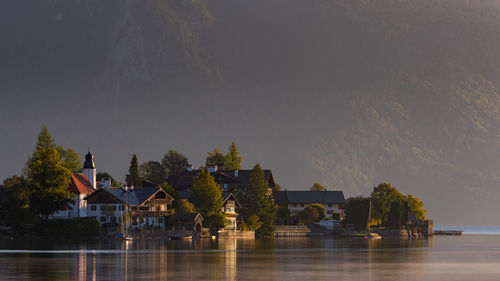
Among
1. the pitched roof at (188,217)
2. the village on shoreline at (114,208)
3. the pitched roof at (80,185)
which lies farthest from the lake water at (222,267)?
the pitched roof at (80,185)

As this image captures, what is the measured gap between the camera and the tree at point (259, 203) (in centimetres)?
17600

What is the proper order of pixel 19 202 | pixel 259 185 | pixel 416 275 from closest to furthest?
pixel 416 275 < pixel 19 202 < pixel 259 185

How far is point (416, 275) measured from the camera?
67.8 m

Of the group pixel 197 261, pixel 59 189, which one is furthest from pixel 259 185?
pixel 197 261

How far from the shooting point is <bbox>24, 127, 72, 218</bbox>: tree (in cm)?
14288

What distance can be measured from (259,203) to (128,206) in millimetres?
31117

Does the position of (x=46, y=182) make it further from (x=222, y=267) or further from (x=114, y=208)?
(x=222, y=267)

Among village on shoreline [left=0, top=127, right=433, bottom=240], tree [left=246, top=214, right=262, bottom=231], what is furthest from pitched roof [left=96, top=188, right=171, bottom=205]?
tree [left=246, top=214, right=262, bottom=231]

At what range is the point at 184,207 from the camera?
16238 centimetres

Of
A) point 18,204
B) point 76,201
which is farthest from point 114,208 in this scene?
point 18,204

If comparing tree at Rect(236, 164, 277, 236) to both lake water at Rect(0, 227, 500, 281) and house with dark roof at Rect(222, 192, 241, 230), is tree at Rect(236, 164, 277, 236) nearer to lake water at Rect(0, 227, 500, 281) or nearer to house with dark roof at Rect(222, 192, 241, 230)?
house with dark roof at Rect(222, 192, 241, 230)

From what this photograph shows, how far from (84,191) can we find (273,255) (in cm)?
7381

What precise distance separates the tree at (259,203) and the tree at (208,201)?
9579mm

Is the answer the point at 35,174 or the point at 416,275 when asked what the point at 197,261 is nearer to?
the point at 416,275
